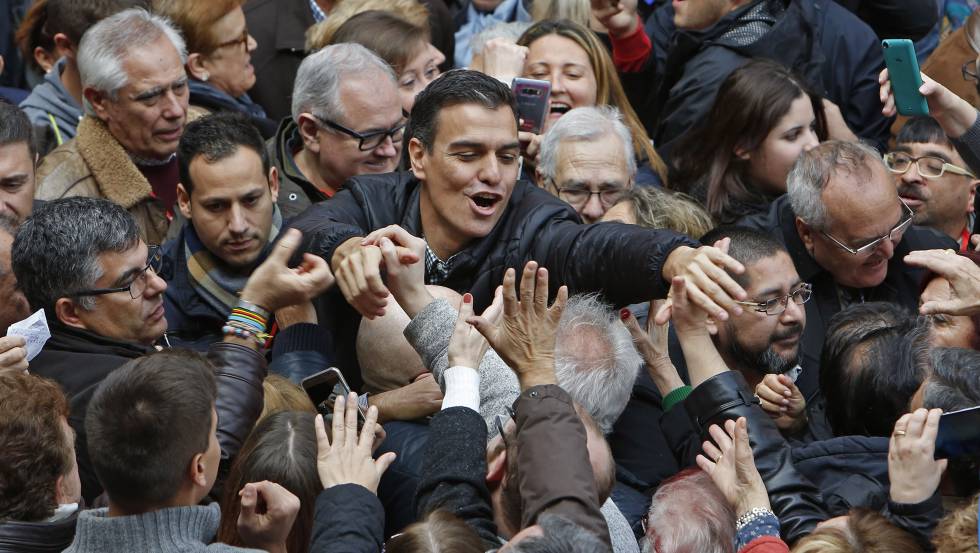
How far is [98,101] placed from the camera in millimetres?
5621

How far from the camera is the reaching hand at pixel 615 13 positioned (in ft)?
22.2

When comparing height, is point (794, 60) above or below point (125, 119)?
below

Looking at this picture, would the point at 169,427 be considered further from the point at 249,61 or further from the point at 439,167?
the point at 249,61

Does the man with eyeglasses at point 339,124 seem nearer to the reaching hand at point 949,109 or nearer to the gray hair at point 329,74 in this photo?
the gray hair at point 329,74

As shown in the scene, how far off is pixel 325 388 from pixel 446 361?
0.38 m

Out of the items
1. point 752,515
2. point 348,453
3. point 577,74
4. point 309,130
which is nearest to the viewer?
point 348,453

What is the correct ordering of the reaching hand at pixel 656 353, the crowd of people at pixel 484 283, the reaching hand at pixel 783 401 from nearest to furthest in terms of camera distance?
the crowd of people at pixel 484 283 < the reaching hand at pixel 656 353 < the reaching hand at pixel 783 401

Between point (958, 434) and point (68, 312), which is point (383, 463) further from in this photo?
point (958, 434)

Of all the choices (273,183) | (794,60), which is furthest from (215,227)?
(794,60)

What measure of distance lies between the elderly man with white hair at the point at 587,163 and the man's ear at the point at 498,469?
7.47 ft

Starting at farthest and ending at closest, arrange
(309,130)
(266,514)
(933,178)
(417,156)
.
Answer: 1. (933,178)
2. (309,130)
3. (417,156)
4. (266,514)

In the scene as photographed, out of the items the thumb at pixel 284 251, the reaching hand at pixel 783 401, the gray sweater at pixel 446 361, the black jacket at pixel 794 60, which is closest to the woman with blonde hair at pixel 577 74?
the black jacket at pixel 794 60

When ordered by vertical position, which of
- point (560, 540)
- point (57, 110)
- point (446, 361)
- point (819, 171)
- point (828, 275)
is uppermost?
point (560, 540)

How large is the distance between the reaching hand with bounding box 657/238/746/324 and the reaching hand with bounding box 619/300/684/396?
62 cm
